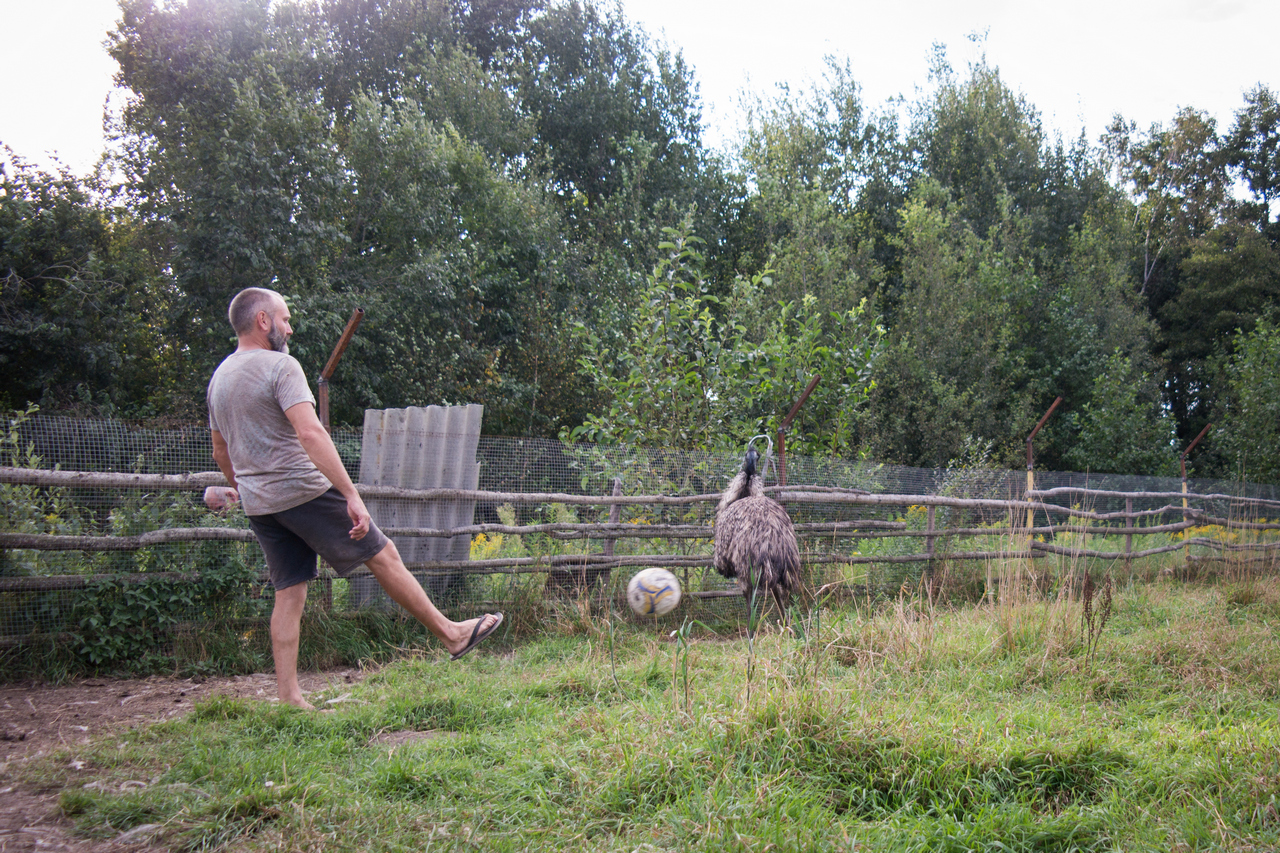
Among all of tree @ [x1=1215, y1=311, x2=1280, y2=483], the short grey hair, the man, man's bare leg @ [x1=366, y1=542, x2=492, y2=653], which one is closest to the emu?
man's bare leg @ [x1=366, y1=542, x2=492, y2=653]

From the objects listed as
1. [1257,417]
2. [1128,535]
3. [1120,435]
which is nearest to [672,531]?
[1128,535]

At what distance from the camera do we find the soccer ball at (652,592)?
16.8 feet

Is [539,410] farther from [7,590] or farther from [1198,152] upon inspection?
[1198,152]

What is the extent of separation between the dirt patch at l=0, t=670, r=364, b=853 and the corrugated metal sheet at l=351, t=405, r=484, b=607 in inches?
38.8

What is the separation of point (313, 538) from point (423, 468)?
1.81 meters

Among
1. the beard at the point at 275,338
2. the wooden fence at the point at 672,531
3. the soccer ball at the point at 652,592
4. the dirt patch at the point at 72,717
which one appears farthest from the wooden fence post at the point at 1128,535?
the beard at the point at 275,338

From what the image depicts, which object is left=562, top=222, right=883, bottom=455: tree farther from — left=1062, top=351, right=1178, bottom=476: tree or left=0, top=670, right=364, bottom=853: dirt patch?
left=1062, top=351, right=1178, bottom=476: tree

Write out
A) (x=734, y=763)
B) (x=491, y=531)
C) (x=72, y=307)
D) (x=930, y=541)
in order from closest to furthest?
(x=734, y=763), (x=491, y=531), (x=930, y=541), (x=72, y=307)

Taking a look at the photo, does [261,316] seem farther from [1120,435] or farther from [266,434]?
[1120,435]

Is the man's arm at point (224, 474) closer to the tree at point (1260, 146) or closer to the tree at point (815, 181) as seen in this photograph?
the tree at point (815, 181)

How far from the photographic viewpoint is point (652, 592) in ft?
16.8

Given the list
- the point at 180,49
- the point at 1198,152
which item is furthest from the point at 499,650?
the point at 1198,152

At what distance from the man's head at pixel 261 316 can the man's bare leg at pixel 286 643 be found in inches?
→ 42.9

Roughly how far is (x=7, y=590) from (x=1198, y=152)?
1196 inches
